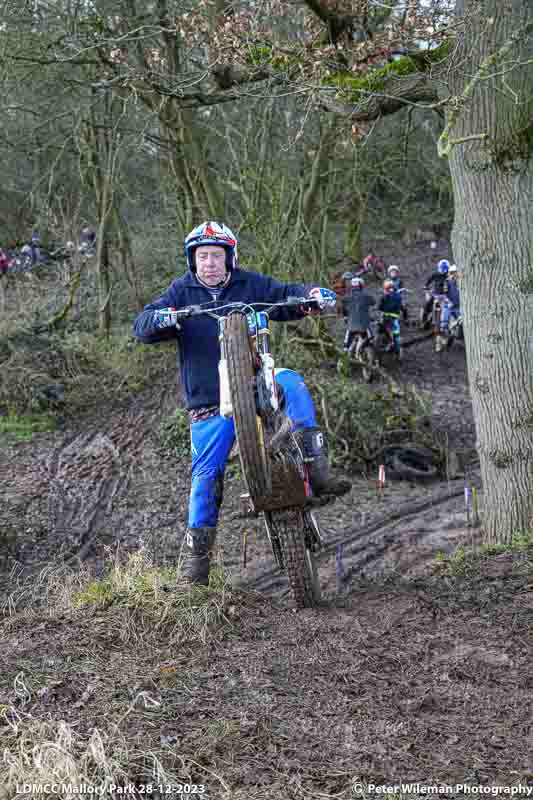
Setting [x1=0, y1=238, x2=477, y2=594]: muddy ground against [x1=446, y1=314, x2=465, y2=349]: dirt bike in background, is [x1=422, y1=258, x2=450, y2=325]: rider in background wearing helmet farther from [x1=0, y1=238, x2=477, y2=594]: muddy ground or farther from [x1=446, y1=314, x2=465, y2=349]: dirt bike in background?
[x1=0, y1=238, x2=477, y2=594]: muddy ground

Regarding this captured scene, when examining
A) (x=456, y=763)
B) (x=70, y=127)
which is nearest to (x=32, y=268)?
(x=70, y=127)

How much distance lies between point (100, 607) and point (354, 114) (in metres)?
4.15

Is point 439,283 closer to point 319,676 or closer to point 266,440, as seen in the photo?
point 266,440

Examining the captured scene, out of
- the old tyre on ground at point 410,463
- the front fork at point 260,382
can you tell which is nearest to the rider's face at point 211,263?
the front fork at point 260,382

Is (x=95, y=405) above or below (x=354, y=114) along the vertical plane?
below

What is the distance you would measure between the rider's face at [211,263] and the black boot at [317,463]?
1.12 m

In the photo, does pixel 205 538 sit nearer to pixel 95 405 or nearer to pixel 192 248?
pixel 192 248

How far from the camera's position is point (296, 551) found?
488 centimetres

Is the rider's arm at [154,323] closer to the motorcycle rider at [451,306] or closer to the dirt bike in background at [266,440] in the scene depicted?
the dirt bike in background at [266,440]

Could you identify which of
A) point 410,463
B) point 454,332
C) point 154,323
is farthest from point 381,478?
point 454,332

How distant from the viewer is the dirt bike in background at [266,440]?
14.4 ft

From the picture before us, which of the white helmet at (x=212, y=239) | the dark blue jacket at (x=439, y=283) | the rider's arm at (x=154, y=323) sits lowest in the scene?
the rider's arm at (x=154, y=323)

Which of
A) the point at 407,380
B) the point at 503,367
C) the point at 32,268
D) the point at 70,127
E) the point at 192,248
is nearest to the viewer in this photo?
the point at 192,248

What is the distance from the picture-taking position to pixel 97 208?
18.2 metres
